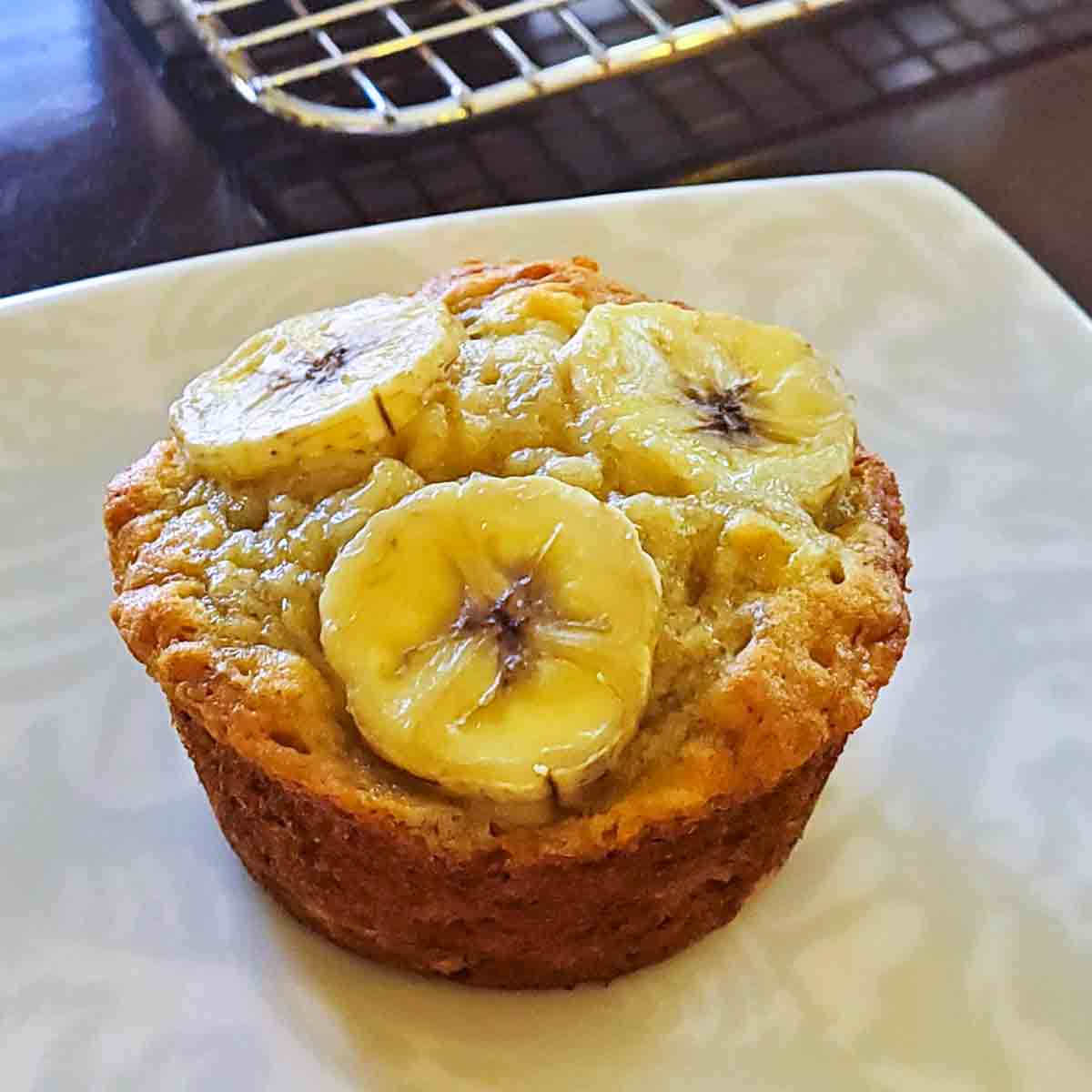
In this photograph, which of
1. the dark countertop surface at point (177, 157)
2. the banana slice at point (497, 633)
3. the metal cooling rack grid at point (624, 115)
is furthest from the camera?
the metal cooling rack grid at point (624, 115)

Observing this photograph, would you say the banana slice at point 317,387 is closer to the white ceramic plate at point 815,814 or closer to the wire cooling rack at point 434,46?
the white ceramic plate at point 815,814

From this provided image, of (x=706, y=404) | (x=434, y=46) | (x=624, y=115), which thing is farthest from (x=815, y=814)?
(x=434, y=46)

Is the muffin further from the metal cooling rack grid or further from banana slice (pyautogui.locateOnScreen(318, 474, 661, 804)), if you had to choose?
the metal cooling rack grid

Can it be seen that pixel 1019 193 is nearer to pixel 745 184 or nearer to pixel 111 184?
pixel 745 184

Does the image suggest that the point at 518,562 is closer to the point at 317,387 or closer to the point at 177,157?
the point at 317,387

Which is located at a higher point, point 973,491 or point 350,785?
point 350,785

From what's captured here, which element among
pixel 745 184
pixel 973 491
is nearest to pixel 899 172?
pixel 745 184

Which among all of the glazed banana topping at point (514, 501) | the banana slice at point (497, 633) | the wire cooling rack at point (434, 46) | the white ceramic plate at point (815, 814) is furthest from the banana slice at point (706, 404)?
the wire cooling rack at point (434, 46)
